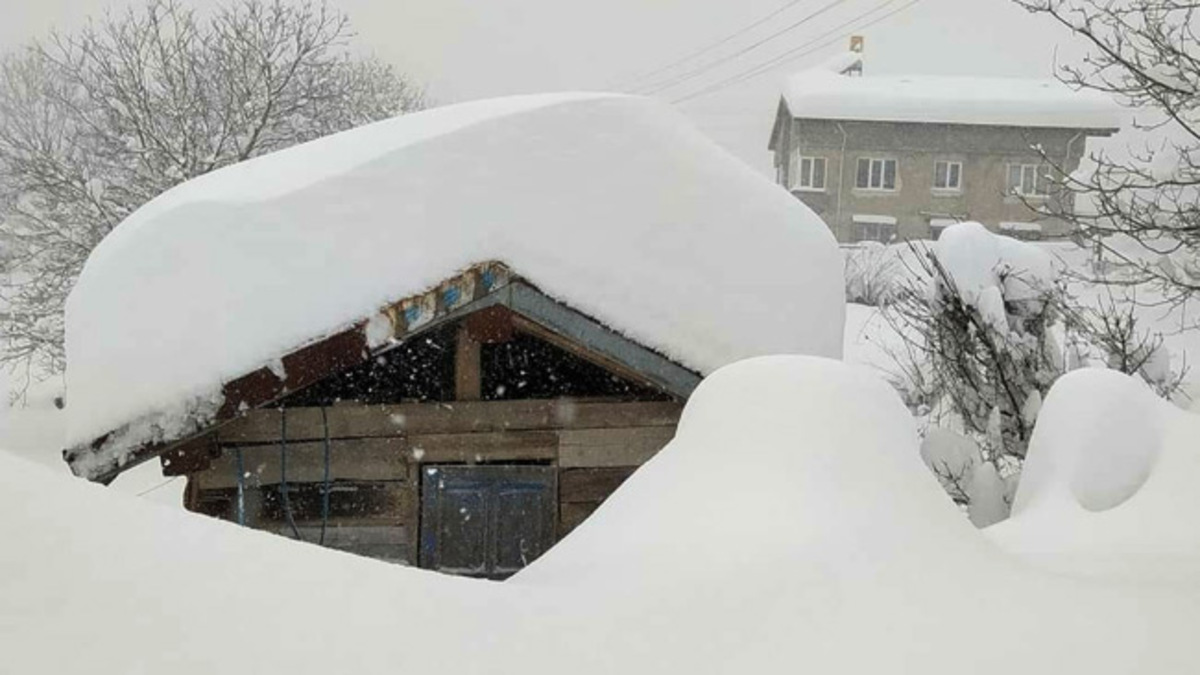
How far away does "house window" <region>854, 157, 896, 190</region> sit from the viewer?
34562 mm

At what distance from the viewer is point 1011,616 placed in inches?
74.0

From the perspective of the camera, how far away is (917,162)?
1355 inches

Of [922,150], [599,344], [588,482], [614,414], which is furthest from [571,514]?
[922,150]

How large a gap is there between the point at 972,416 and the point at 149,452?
7.71 metres

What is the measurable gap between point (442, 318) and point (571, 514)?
1.59m

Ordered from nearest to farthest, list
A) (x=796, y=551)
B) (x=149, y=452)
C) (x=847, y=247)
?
(x=796, y=551) < (x=149, y=452) < (x=847, y=247)

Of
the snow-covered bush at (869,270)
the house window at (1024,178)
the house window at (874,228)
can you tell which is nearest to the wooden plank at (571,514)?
the snow-covered bush at (869,270)

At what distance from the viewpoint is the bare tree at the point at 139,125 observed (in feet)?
57.1

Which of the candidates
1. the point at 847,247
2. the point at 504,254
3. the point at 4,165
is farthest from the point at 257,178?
the point at 847,247

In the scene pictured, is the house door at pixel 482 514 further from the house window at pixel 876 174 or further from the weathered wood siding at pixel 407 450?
the house window at pixel 876 174

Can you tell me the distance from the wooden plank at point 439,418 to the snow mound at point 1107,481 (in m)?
2.50

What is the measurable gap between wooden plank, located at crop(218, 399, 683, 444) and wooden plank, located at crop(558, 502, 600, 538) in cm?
48

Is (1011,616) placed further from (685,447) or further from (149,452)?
(149,452)

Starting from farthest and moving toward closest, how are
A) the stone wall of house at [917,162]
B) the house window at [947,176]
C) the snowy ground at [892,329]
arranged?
the house window at [947,176]
the stone wall of house at [917,162]
the snowy ground at [892,329]
